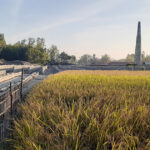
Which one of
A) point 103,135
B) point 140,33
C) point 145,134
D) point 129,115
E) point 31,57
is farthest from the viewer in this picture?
point 31,57

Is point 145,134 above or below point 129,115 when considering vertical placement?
below

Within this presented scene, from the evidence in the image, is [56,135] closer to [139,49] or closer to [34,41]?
[139,49]

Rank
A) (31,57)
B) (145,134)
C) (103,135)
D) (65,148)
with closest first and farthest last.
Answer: (65,148), (103,135), (145,134), (31,57)

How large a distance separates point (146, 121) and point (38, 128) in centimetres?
230

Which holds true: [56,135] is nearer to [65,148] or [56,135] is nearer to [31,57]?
[65,148]

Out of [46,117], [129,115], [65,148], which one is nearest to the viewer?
[65,148]

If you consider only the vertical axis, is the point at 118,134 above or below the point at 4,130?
above

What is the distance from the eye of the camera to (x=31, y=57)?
57406 millimetres

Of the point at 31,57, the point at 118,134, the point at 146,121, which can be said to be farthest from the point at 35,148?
the point at 31,57

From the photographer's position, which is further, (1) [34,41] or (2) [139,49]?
(1) [34,41]

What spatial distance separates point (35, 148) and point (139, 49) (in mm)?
51044

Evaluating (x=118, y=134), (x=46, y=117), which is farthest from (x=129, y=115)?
(x=46, y=117)

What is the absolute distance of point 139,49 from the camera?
152ft

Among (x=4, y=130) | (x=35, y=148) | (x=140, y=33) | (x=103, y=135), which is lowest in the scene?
(x=4, y=130)
